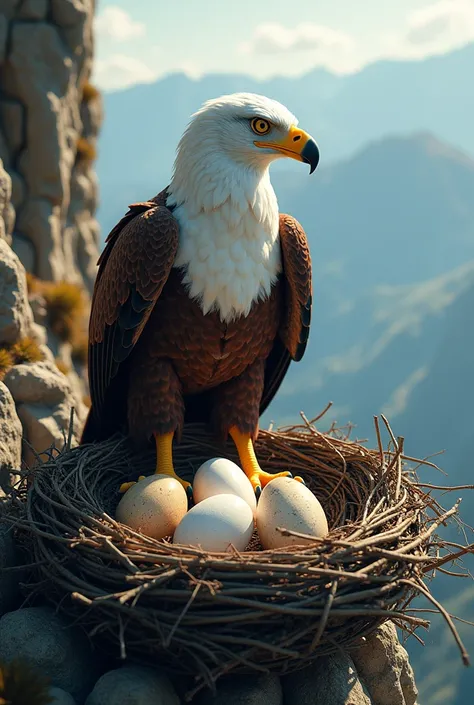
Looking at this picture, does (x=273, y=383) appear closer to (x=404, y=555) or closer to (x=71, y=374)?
(x=404, y=555)

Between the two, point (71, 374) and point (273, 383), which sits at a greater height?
point (273, 383)

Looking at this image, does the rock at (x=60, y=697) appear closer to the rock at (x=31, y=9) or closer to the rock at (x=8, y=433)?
the rock at (x=8, y=433)

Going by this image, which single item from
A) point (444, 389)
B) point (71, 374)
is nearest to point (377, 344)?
point (444, 389)

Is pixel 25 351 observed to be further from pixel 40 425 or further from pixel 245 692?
pixel 245 692

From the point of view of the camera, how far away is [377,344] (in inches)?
7456

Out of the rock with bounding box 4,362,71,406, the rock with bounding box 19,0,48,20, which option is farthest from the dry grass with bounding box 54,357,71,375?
the rock with bounding box 19,0,48,20

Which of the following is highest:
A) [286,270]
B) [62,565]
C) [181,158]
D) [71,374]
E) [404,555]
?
[181,158]

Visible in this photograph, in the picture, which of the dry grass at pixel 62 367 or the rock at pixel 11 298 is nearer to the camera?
the rock at pixel 11 298

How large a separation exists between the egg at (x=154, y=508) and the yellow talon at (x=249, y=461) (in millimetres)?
683

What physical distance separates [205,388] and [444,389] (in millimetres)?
131840

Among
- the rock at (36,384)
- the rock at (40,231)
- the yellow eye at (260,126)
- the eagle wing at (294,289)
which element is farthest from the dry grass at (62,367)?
the yellow eye at (260,126)

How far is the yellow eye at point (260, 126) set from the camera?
3.43 m

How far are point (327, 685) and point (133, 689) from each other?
0.86 meters

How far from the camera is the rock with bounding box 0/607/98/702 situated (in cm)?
A: 271
